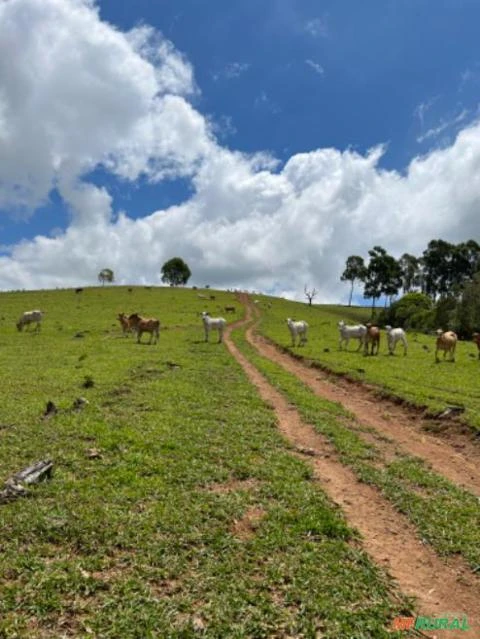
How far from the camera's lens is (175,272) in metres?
134

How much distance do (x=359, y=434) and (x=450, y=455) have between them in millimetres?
2572

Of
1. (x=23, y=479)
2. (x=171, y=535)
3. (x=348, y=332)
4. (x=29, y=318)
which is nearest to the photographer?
(x=171, y=535)

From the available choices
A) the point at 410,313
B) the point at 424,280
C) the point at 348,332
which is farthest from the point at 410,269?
the point at 348,332

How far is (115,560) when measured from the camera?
669 centimetres

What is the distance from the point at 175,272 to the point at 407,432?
123 meters

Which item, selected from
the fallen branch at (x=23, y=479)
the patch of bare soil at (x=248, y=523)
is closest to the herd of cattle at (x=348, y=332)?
the patch of bare soil at (x=248, y=523)

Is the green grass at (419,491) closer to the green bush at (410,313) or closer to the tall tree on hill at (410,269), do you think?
the green bush at (410,313)

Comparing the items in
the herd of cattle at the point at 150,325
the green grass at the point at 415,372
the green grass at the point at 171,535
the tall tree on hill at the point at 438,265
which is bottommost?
the green grass at the point at 171,535

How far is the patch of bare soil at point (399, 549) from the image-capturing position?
20.3 feet

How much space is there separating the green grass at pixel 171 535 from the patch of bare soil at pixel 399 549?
14.1 inches

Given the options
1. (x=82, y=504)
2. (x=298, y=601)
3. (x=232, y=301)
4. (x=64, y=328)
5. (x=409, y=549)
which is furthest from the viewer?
(x=232, y=301)

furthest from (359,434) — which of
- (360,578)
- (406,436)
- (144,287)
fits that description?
(144,287)

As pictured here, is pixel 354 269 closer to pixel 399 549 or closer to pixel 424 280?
pixel 424 280

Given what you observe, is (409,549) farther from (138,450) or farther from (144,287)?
(144,287)
